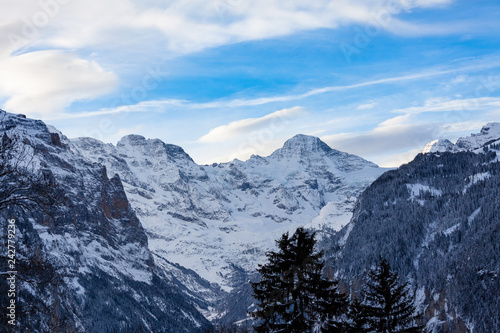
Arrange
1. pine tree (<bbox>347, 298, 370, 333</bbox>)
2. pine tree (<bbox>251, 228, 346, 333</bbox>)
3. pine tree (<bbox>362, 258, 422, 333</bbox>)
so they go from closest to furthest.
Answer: pine tree (<bbox>251, 228, 346, 333</bbox>)
pine tree (<bbox>347, 298, 370, 333</bbox>)
pine tree (<bbox>362, 258, 422, 333</bbox>)

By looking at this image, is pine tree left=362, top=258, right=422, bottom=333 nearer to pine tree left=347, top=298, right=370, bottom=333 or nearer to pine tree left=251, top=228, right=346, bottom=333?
pine tree left=347, top=298, right=370, bottom=333

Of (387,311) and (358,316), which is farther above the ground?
(387,311)

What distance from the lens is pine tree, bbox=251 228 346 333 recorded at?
32219 millimetres

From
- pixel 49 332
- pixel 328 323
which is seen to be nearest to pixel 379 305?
pixel 328 323

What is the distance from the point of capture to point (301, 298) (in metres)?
32.5

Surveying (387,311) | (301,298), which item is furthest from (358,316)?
(301,298)

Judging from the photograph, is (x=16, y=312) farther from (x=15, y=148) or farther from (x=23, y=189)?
(x=15, y=148)

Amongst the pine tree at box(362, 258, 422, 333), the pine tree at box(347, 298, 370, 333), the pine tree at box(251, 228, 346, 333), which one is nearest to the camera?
the pine tree at box(251, 228, 346, 333)

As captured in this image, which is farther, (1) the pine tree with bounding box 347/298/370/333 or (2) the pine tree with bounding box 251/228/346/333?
(1) the pine tree with bounding box 347/298/370/333

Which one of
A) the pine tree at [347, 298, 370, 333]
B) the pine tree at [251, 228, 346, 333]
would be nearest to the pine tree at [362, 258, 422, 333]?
the pine tree at [347, 298, 370, 333]

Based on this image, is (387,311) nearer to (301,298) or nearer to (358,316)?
(358,316)

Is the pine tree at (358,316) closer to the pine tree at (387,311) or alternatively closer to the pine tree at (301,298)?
the pine tree at (387,311)

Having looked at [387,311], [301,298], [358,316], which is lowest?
[358,316]

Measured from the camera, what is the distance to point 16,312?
69.1 feet
